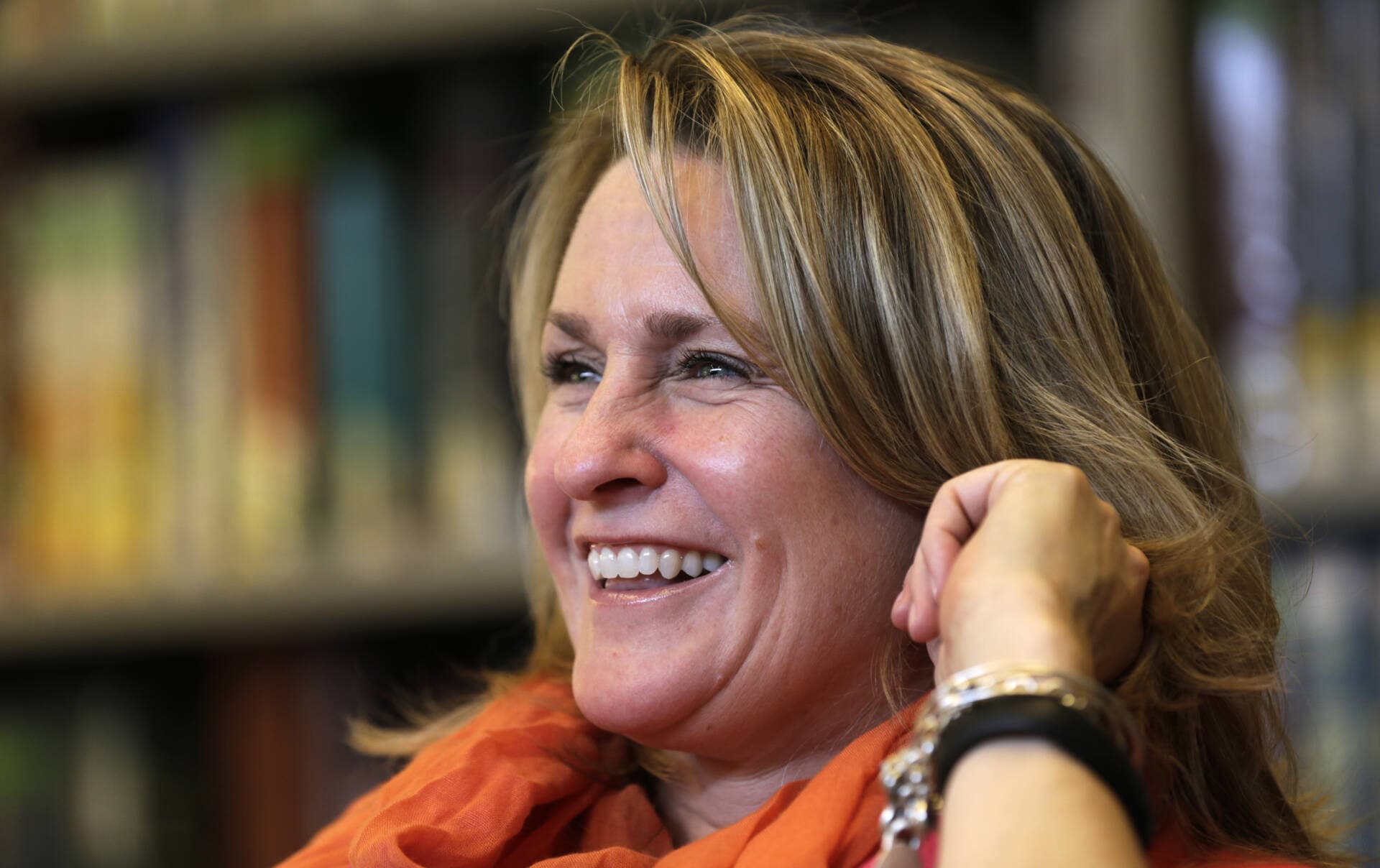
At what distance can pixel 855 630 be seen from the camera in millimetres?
995

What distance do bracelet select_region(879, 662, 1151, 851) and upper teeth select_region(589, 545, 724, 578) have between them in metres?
0.29

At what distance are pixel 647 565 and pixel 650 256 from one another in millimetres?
233

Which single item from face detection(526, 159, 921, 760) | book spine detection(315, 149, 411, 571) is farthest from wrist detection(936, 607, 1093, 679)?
book spine detection(315, 149, 411, 571)

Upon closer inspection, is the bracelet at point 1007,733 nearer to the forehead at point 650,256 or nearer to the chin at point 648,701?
the chin at point 648,701

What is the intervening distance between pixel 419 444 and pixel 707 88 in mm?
722

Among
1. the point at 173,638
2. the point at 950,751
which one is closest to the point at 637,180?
the point at 950,751

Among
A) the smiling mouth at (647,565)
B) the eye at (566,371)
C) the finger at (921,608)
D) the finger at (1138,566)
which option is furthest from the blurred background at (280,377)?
the finger at (921,608)

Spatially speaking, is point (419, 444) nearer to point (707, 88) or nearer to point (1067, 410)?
point (707, 88)

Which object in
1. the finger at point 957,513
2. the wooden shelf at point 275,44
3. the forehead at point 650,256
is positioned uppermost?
the wooden shelf at point 275,44

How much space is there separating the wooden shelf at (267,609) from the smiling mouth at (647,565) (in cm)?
54

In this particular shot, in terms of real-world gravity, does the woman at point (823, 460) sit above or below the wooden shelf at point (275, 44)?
below

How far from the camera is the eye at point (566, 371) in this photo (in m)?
1.14

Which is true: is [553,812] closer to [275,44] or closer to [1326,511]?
[1326,511]

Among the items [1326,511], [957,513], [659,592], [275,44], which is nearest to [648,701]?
[659,592]
